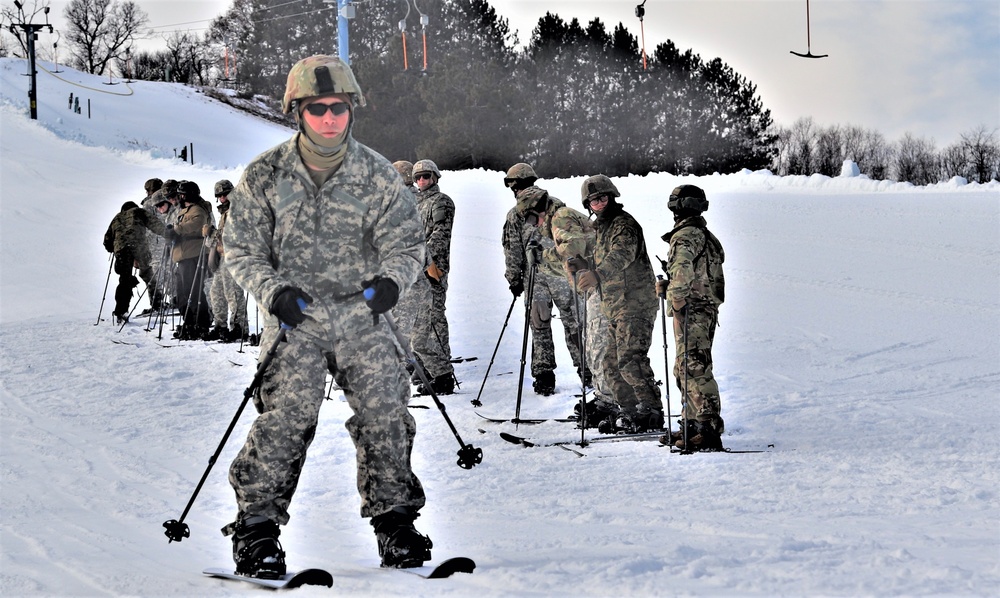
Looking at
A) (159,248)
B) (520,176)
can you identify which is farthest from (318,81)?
(159,248)

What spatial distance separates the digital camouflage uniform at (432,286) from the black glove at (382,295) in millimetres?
5560

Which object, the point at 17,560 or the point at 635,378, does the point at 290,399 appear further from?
the point at 635,378

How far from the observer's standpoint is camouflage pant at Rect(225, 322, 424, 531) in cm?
448

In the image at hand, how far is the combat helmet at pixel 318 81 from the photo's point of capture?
4.57m

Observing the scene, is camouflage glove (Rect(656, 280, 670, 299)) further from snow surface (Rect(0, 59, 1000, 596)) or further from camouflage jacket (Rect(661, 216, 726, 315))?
snow surface (Rect(0, 59, 1000, 596))

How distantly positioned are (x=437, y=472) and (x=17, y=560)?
2879mm

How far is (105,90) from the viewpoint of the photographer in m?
63.5

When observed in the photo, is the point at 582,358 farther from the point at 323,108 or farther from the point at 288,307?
the point at 288,307

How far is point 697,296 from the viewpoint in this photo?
7723mm

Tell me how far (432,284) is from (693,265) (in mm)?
3466

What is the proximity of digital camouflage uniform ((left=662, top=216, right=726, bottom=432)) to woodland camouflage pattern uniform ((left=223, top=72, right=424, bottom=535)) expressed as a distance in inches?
133

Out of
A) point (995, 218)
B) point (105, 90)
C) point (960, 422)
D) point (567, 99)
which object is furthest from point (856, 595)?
point (105, 90)

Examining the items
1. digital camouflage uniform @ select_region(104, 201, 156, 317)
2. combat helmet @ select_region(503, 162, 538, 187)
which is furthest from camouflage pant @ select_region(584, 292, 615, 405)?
digital camouflage uniform @ select_region(104, 201, 156, 317)

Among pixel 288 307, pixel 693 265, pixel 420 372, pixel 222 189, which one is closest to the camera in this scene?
pixel 288 307
